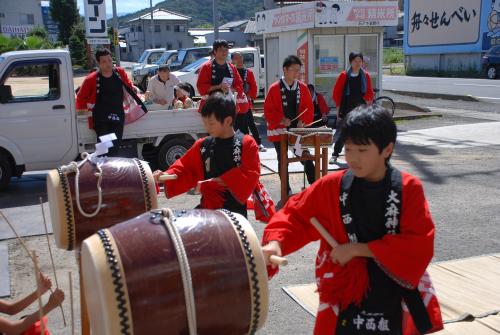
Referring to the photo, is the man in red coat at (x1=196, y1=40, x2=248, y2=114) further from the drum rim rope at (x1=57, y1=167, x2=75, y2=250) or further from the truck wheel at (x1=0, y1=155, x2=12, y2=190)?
the drum rim rope at (x1=57, y1=167, x2=75, y2=250)

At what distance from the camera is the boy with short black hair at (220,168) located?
338 centimetres

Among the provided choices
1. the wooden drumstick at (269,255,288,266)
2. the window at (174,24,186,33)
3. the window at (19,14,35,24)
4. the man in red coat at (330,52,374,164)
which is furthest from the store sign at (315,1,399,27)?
the window at (174,24,186,33)

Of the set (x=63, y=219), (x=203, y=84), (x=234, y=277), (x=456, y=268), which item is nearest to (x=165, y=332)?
(x=234, y=277)

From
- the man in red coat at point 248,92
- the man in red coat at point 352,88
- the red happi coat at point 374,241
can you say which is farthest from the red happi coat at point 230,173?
the man in red coat at point 248,92

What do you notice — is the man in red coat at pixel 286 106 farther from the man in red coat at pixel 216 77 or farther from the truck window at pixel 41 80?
the truck window at pixel 41 80

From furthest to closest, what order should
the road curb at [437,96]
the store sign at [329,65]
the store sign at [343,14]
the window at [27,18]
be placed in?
the window at [27,18] → the road curb at [437,96] → the store sign at [329,65] → the store sign at [343,14]

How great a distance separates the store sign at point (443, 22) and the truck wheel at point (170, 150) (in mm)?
26249

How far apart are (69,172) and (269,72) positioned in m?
12.4

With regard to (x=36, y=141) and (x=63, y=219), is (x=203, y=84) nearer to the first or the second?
(x=36, y=141)

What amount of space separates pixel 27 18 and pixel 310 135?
6460 centimetres

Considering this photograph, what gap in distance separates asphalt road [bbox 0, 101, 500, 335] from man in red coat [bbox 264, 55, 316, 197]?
91cm

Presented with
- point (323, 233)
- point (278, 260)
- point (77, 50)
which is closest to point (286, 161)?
point (323, 233)

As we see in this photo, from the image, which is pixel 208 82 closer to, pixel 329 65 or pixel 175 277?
pixel 329 65

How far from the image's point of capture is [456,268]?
445 centimetres
